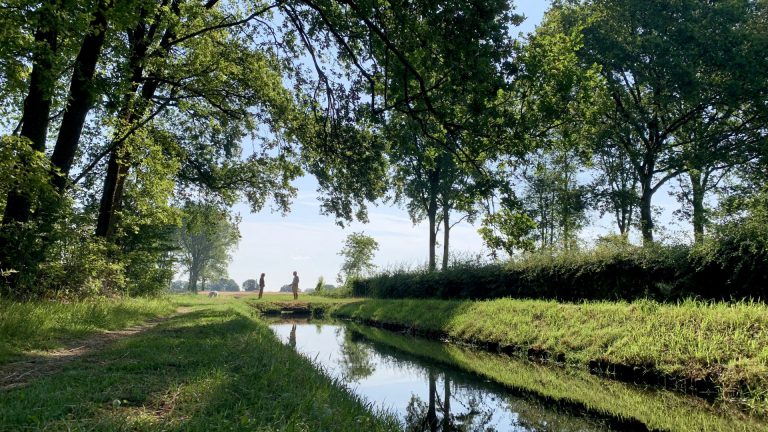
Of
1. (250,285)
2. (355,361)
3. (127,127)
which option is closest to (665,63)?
(355,361)

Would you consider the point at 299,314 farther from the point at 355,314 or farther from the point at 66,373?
the point at 66,373

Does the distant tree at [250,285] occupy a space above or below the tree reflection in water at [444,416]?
above

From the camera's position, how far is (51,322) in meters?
8.86

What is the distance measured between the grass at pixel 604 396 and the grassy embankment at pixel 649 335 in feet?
2.10

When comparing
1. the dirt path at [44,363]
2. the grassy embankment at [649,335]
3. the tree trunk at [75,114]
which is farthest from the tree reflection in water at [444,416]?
the tree trunk at [75,114]

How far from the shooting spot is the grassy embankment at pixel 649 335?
7.95 meters

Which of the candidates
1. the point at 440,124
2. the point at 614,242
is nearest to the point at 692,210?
the point at 614,242

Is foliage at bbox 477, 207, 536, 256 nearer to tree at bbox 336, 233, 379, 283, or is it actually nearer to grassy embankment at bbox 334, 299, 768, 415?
grassy embankment at bbox 334, 299, 768, 415

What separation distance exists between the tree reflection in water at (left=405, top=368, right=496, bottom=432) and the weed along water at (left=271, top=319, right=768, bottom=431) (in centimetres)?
1

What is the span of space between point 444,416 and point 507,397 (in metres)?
1.62

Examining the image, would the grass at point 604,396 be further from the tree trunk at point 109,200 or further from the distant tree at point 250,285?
the distant tree at point 250,285

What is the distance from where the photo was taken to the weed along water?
6.84 m

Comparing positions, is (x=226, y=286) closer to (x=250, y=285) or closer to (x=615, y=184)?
(x=250, y=285)

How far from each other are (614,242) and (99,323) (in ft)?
49.3
